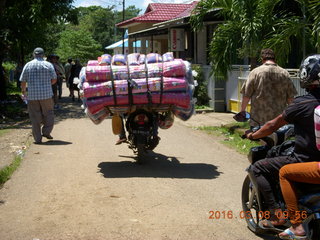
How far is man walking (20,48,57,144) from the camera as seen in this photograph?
1036 centimetres

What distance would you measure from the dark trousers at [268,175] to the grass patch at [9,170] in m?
4.11

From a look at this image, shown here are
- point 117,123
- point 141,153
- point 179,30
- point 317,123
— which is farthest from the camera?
point 179,30

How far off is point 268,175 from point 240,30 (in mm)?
7610

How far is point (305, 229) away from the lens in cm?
410

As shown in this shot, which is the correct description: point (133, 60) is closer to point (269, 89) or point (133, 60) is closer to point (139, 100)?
point (139, 100)

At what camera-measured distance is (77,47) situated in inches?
2410

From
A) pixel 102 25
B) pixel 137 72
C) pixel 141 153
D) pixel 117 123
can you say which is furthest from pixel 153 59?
pixel 102 25

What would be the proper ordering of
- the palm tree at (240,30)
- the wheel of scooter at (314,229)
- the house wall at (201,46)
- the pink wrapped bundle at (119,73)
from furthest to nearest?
the house wall at (201,46), the palm tree at (240,30), the pink wrapped bundle at (119,73), the wheel of scooter at (314,229)

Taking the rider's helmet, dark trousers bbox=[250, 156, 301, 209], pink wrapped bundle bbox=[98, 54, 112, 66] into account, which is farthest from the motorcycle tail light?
dark trousers bbox=[250, 156, 301, 209]

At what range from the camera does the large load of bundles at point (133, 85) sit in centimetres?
741

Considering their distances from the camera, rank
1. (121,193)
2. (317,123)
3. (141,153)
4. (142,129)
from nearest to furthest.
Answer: (317,123), (121,193), (142,129), (141,153)

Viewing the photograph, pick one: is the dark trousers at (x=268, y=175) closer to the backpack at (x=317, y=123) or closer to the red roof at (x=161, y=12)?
the backpack at (x=317, y=123)

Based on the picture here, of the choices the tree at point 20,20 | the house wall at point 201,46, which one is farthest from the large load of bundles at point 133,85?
the house wall at point 201,46

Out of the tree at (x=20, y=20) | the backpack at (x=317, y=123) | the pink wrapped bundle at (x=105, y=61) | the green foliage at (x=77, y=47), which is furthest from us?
the green foliage at (x=77, y=47)
